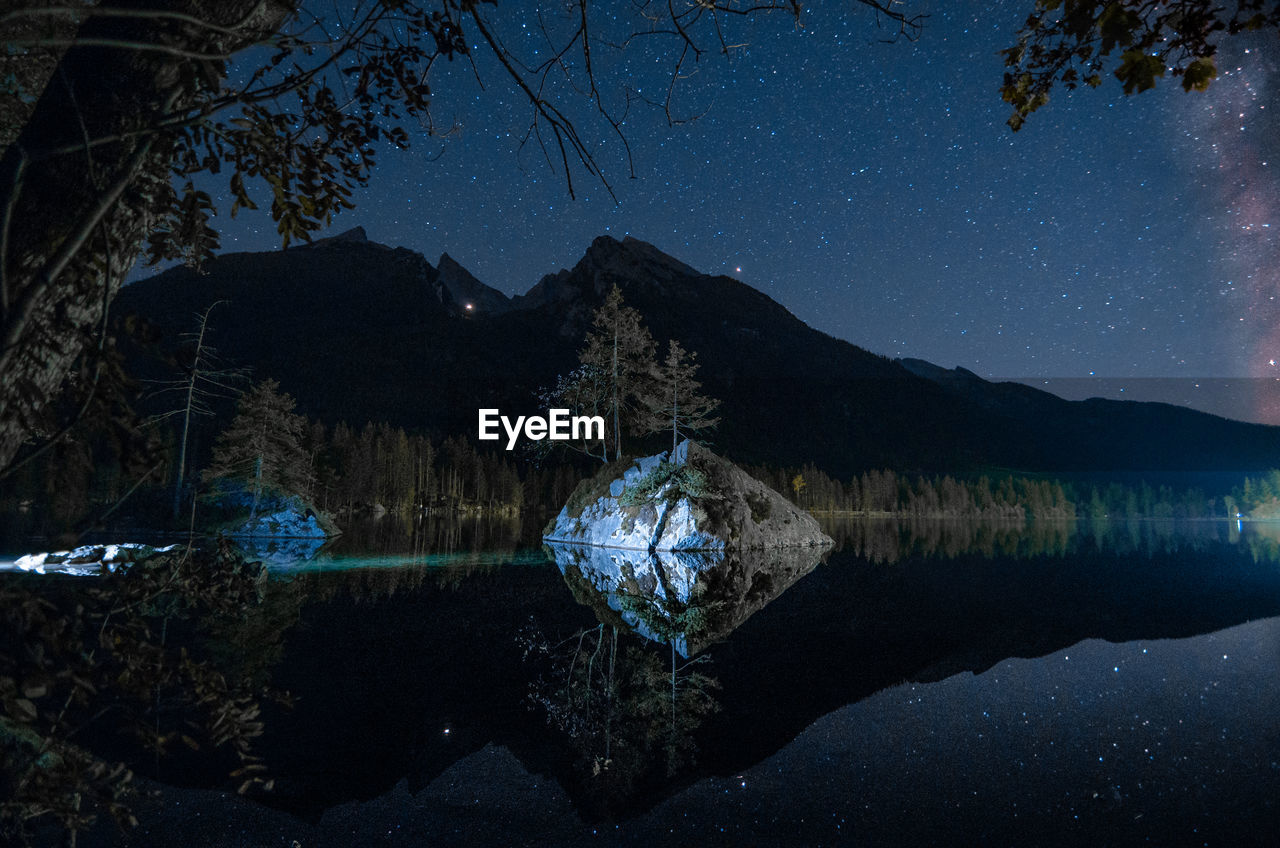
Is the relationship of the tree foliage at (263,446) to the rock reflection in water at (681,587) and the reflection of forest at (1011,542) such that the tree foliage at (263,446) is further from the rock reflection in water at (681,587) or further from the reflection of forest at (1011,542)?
the reflection of forest at (1011,542)

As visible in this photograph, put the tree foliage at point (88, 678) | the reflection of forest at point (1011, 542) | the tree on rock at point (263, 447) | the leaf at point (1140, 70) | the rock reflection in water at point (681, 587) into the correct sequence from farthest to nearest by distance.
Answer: the tree on rock at point (263, 447) → the reflection of forest at point (1011, 542) → the rock reflection in water at point (681, 587) → the leaf at point (1140, 70) → the tree foliage at point (88, 678)

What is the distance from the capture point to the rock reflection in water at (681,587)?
902 cm

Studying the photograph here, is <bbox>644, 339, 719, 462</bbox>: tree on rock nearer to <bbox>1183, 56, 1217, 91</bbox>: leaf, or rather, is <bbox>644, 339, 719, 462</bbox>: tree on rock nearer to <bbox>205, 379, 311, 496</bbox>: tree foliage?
<bbox>205, 379, 311, 496</bbox>: tree foliage

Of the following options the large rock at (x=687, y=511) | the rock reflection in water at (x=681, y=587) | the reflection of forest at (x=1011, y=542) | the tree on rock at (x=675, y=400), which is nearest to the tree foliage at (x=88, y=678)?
the rock reflection in water at (x=681, y=587)

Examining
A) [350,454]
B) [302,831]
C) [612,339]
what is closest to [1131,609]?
[302,831]

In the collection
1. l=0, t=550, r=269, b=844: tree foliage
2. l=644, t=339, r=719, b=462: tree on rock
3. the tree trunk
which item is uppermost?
l=644, t=339, r=719, b=462: tree on rock

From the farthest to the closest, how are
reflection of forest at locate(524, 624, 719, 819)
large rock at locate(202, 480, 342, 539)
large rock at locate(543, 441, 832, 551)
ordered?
1. large rock at locate(202, 480, 342, 539)
2. large rock at locate(543, 441, 832, 551)
3. reflection of forest at locate(524, 624, 719, 819)

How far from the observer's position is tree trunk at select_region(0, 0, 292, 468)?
6.66 feet

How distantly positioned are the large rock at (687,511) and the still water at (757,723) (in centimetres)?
1068

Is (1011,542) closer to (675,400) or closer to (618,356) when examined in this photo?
(675,400)

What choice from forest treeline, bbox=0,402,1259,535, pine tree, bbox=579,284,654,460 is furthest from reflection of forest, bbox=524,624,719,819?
pine tree, bbox=579,284,654,460

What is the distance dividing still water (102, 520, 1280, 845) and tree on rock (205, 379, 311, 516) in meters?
26.5

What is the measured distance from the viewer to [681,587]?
42.9 feet

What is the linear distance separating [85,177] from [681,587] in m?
12.3
